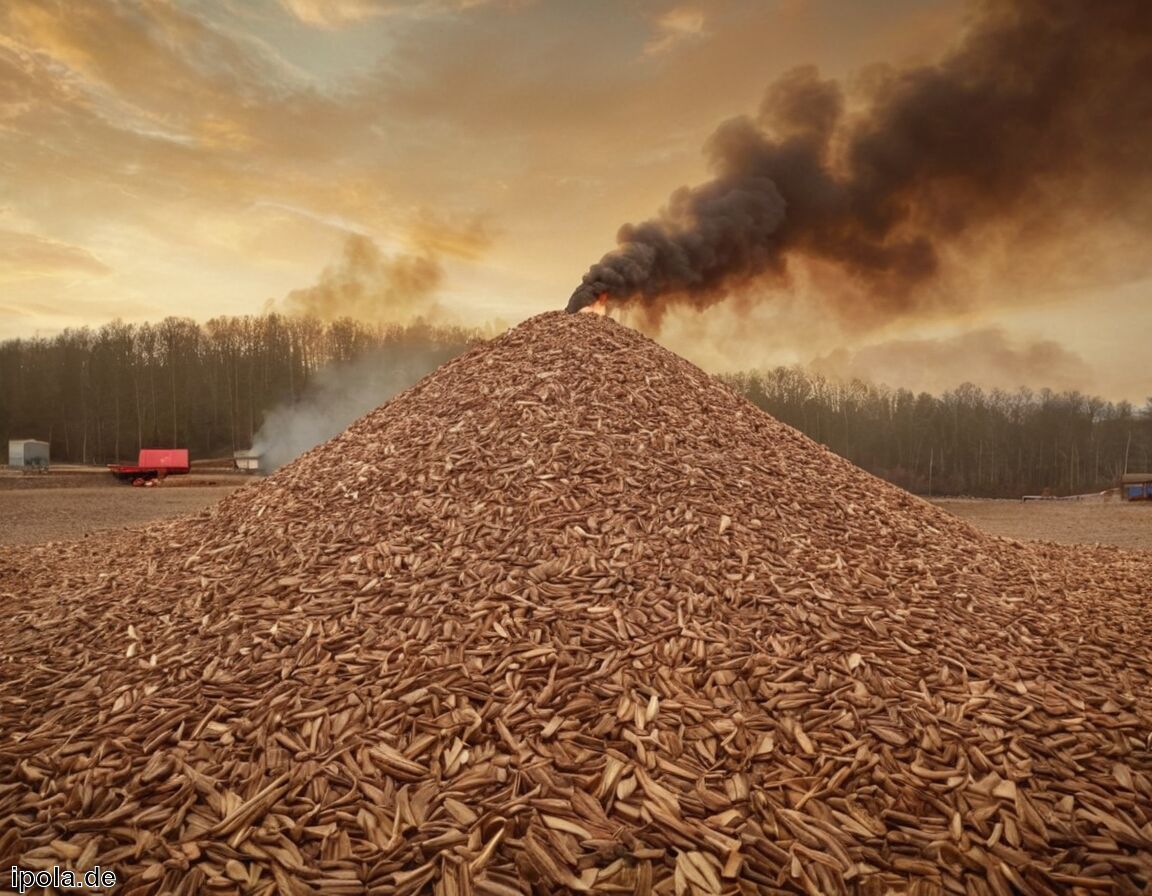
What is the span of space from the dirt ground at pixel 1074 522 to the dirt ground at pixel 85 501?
63.0 ft

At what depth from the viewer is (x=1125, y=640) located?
17.0 feet

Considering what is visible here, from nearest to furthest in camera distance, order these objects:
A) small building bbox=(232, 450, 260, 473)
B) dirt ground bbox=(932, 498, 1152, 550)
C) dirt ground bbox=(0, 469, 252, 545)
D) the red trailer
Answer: dirt ground bbox=(0, 469, 252, 545), dirt ground bbox=(932, 498, 1152, 550), the red trailer, small building bbox=(232, 450, 260, 473)

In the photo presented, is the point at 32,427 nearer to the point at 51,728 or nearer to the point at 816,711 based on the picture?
the point at 51,728

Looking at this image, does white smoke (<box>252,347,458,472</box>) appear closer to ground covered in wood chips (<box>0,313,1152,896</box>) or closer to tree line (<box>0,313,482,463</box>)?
tree line (<box>0,313,482,463</box>)

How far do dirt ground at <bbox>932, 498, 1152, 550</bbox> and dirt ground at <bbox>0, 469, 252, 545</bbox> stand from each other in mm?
19200

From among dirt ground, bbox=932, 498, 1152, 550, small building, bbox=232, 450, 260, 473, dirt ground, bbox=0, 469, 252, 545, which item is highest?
small building, bbox=232, 450, 260, 473

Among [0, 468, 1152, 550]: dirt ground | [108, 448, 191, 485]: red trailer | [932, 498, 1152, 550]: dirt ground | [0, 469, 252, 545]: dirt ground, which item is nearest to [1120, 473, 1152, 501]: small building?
[932, 498, 1152, 550]: dirt ground

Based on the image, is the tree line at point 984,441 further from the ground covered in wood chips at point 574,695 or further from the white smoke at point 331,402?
the ground covered in wood chips at point 574,695

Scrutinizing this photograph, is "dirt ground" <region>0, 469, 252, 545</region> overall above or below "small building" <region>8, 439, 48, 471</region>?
below

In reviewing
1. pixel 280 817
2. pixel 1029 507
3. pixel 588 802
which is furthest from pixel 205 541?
pixel 1029 507

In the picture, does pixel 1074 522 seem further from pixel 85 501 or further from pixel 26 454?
pixel 26 454

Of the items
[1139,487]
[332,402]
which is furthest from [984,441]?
[332,402]

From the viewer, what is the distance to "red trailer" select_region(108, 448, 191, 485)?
25922mm

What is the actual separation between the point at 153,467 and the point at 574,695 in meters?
28.3
